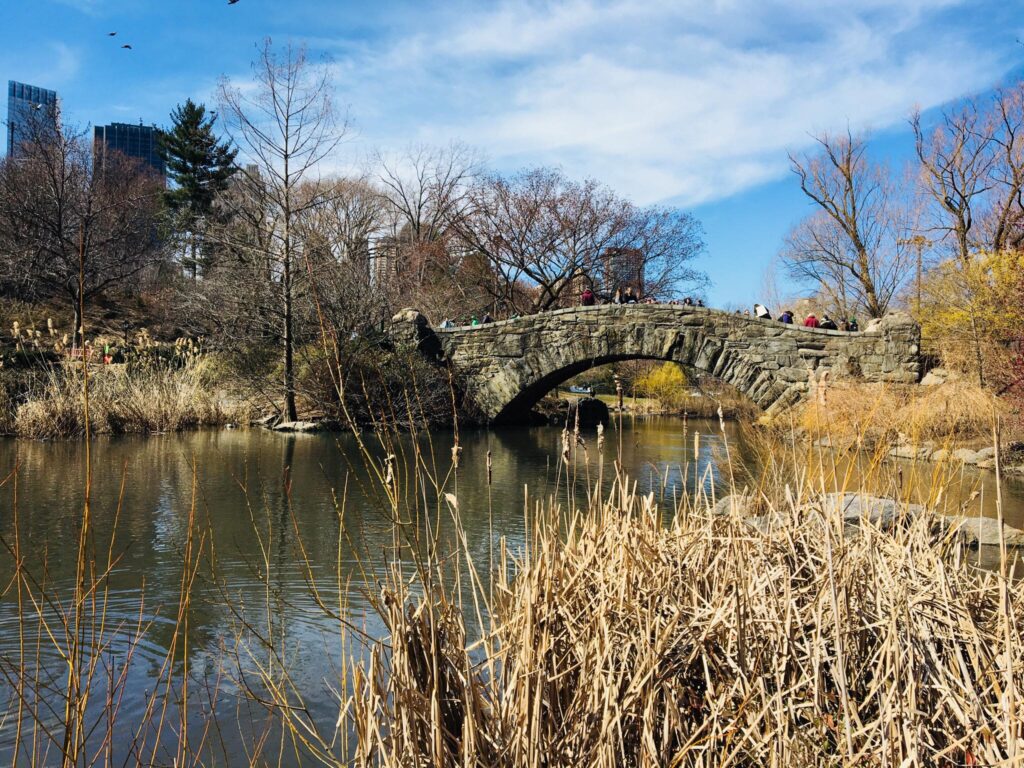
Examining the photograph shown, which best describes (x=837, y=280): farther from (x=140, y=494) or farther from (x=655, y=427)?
(x=140, y=494)

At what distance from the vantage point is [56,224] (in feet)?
74.0

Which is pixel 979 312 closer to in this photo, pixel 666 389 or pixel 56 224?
pixel 666 389

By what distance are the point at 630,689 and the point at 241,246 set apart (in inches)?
622

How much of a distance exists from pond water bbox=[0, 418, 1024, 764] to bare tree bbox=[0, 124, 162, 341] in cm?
1159

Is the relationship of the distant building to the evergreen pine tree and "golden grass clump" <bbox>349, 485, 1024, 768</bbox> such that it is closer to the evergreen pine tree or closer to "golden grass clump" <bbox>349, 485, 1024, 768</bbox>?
the evergreen pine tree

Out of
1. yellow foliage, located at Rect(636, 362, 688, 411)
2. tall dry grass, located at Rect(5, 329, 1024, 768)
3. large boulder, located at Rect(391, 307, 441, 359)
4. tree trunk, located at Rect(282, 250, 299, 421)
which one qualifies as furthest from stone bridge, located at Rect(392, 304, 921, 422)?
tall dry grass, located at Rect(5, 329, 1024, 768)

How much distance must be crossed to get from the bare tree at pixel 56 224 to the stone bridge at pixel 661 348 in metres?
9.50

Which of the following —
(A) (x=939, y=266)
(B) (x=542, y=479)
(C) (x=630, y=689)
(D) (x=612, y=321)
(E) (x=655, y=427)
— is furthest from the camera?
(A) (x=939, y=266)

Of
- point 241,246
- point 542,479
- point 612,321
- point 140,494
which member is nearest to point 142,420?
point 241,246

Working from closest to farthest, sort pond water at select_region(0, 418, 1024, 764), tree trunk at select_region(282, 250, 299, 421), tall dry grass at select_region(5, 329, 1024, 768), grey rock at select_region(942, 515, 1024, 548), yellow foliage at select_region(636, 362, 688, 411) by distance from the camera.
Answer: tall dry grass at select_region(5, 329, 1024, 768) < pond water at select_region(0, 418, 1024, 764) < grey rock at select_region(942, 515, 1024, 548) < tree trunk at select_region(282, 250, 299, 421) < yellow foliage at select_region(636, 362, 688, 411)

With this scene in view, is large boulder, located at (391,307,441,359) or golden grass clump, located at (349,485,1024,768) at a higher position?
large boulder, located at (391,307,441,359)

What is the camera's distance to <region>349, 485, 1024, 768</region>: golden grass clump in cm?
183

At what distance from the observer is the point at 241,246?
16.3 m

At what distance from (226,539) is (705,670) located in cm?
534
